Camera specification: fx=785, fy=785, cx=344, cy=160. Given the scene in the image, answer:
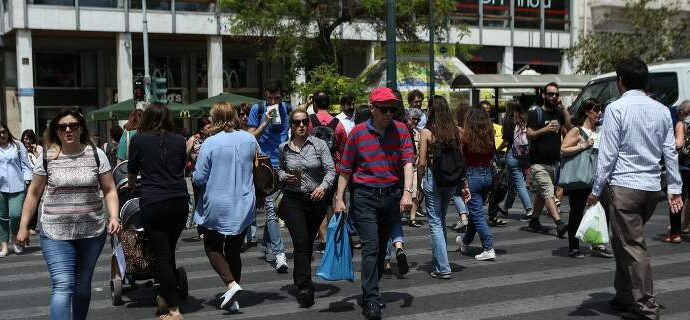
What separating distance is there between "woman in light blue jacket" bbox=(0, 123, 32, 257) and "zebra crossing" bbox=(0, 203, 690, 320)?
1.03 meters

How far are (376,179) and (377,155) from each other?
191 mm

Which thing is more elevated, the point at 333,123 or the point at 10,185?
the point at 333,123

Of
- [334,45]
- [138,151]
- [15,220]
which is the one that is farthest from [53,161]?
[334,45]

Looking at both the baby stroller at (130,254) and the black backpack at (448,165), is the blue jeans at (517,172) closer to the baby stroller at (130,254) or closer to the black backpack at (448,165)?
the black backpack at (448,165)

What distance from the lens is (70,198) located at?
532 cm

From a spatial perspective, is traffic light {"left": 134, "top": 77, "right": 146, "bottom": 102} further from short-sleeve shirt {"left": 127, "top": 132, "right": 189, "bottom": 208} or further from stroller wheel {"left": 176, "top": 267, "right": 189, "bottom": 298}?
short-sleeve shirt {"left": 127, "top": 132, "right": 189, "bottom": 208}

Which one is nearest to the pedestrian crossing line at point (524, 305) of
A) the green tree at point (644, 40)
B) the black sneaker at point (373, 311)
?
the black sneaker at point (373, 311)

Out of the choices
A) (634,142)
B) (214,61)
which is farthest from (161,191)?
(214,61)

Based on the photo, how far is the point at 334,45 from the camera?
67.8ft

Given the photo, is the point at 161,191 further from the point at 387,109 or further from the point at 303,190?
the point at 387,109

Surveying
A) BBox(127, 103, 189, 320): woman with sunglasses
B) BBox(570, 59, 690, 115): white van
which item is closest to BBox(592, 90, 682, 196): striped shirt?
BBox(127, 103, 189, 320): woman with sunglasses

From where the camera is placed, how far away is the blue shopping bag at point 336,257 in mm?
6301

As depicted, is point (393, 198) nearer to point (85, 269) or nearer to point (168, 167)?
point (168, 167)

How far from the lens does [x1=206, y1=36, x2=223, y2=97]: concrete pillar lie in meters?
33.7
